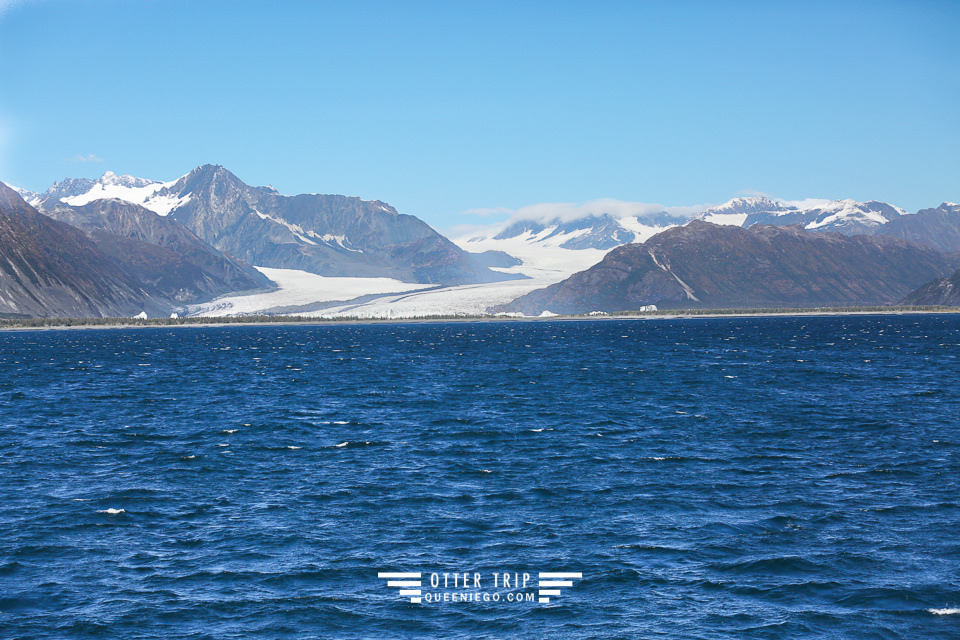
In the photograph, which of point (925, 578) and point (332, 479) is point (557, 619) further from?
point (332, 479)

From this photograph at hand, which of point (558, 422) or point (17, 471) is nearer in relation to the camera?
point (17, 471)

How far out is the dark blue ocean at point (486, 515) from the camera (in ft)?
88.1

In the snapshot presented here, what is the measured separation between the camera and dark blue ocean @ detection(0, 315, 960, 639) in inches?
1057

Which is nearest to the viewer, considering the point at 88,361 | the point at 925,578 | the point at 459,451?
the point at 925,578

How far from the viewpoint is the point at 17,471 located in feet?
158

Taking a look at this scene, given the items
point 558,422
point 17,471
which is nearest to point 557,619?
point 17,471

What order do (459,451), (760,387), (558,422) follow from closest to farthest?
(459,451)
(558,422)
(760,387)

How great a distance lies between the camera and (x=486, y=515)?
37.6 m

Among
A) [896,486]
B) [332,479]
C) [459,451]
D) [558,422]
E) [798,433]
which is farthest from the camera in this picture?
[558,422]

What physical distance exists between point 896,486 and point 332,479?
2693 cm

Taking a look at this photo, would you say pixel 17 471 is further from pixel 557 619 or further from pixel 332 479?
pixel 557 619

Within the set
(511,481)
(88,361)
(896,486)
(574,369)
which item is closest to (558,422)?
(511,481)

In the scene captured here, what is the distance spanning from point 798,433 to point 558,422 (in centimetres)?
1660

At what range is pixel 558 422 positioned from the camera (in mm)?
66000
